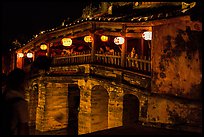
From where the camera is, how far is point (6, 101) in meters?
4.88

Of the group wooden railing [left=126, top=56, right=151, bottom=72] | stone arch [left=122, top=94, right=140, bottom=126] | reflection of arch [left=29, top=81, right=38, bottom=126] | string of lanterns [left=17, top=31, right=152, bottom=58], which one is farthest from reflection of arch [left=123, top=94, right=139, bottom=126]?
reflection of arch [left=29, top=81, right=38, bottom=126]

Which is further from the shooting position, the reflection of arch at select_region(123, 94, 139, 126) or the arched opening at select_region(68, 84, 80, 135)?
the arched opening at select_region(68, 84, 80, 135)

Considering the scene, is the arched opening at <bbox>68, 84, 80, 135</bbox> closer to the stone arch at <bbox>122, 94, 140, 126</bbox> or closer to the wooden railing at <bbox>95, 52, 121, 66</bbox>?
the wooden railing at <bbox>95, 52, 121, 66</bbox>

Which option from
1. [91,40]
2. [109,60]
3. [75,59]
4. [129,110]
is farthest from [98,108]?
[91,40]

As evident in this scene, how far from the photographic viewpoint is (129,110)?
13.6 meters

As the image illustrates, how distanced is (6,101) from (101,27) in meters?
10.3

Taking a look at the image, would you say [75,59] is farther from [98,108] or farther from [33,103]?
[33,103]

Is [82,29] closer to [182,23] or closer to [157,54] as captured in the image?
[157,54]

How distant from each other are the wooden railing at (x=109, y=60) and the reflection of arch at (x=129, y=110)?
1683 millimetres

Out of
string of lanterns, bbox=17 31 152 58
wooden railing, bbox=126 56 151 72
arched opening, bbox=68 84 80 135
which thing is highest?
string of lanterns, bbox=17 31 152 58

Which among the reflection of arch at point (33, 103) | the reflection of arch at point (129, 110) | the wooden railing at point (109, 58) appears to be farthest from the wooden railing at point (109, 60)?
the reflection of arch at point (33, 103)

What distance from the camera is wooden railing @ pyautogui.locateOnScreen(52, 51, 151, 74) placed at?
40.3 feet

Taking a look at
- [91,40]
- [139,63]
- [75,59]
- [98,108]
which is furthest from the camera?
[75,59]

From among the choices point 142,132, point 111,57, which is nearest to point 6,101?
point 142,132
